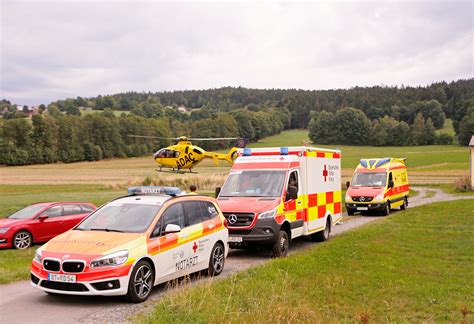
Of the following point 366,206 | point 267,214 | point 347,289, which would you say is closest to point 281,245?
point 267,214

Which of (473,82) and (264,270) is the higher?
(473,82)

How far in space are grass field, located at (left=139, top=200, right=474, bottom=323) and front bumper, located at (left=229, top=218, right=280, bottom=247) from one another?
0.91 m

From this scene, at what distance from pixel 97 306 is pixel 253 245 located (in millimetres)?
5471

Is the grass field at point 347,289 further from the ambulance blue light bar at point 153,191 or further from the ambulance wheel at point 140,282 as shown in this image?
the ambulance blue light bar at point 153,191

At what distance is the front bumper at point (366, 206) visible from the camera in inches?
996

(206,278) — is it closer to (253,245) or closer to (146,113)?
(253,245)

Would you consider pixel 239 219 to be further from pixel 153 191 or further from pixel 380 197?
pixel 380 197

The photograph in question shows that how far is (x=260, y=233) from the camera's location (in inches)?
519

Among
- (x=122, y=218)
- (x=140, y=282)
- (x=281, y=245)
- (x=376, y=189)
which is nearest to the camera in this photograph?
(x=140, y=282)

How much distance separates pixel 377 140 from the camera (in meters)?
113

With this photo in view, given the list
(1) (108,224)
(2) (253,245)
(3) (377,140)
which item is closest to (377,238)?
(2) (253,245)

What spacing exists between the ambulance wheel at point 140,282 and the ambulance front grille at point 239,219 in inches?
172

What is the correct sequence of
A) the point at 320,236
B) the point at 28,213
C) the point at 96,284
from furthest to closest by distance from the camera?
the point at 28,213 → the point at 320,236 → the point at 96,284

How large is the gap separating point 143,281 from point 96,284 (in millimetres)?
866
